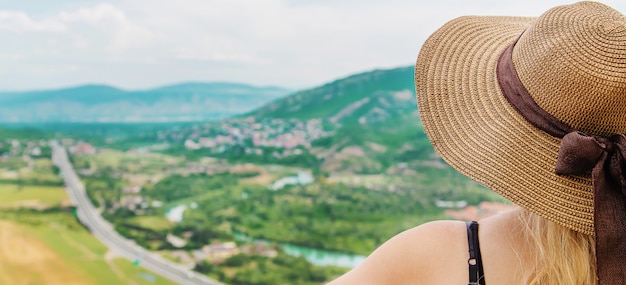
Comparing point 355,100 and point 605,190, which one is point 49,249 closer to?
point 355,100

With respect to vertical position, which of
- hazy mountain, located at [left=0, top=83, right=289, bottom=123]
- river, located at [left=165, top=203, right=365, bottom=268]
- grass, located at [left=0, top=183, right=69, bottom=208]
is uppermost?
hazy mountain, located at [left=0, top=83, right=289, bottom=123]

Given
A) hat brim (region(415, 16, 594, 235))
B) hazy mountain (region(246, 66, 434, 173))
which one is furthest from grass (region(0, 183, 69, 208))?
hat brim (region(415, 16, 594, 235))

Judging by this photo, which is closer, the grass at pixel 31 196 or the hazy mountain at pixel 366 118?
the grass at pixel 31 196

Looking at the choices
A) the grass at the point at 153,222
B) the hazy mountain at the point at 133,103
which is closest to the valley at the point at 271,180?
the grass at the point at 153,222

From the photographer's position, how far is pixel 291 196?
8.55m

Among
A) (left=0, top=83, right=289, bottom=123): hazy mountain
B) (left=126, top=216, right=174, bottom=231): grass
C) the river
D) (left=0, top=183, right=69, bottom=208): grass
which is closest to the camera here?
the river

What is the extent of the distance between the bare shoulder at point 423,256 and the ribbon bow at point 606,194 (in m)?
0.11

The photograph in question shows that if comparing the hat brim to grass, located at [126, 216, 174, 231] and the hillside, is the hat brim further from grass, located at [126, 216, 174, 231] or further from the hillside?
the hillside

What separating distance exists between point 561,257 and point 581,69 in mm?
148

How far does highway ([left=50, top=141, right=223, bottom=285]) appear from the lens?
6.50 metres

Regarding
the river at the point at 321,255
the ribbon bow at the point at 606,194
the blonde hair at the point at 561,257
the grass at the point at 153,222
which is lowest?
the river at the point at 321,255

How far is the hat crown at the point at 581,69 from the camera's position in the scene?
42 cm

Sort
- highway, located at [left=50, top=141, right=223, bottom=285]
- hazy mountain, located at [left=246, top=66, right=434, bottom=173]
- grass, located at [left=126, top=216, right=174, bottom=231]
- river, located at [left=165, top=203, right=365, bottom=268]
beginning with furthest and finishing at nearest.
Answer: hazy mountain, located at [left=246, top=66, right=434, bottom=173] → grass, located at [left=126, top=216, right=174, bottom=231] → river, located at [left=165, top=203, right=365, bottom=268] → highway, located at [left=50, top=141, right=223, bottom=285]

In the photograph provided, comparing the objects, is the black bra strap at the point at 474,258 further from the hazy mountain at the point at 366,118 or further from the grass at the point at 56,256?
the hazy mountain at the point at 366,118
